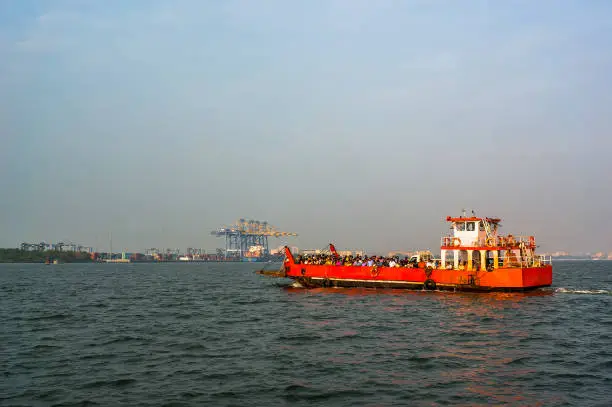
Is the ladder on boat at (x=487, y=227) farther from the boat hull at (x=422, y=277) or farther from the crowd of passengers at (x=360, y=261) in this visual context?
the crowd of passengers at (x=360, y=261)

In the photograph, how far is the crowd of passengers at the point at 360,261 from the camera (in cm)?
4249

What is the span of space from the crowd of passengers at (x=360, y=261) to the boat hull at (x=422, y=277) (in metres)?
0.77

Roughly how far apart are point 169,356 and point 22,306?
23187 millimetres

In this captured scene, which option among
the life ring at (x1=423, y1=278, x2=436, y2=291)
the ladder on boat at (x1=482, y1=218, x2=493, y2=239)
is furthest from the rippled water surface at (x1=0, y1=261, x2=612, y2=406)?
the ladder on boat at (x1=482, y1=218, x2=493, y2=239)

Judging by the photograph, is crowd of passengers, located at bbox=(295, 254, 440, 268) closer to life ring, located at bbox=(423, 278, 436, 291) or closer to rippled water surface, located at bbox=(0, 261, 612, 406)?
life ring, located at bbox=(423, 278, 436, 291)

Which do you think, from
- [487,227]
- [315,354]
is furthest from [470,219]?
[315,354]

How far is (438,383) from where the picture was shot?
15539 mm

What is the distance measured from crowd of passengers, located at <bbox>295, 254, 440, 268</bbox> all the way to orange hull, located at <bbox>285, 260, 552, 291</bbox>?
0.76 meters

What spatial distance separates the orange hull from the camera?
37.2 m

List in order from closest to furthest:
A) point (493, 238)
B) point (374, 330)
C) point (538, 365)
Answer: point (538, 365), point (374, 330), point (493, 238)

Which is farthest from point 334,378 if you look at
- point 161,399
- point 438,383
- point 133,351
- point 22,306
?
point 22,306

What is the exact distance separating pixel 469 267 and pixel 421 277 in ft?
12.0

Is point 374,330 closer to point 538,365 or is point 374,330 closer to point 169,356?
point 538,365

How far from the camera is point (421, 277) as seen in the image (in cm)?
4025
